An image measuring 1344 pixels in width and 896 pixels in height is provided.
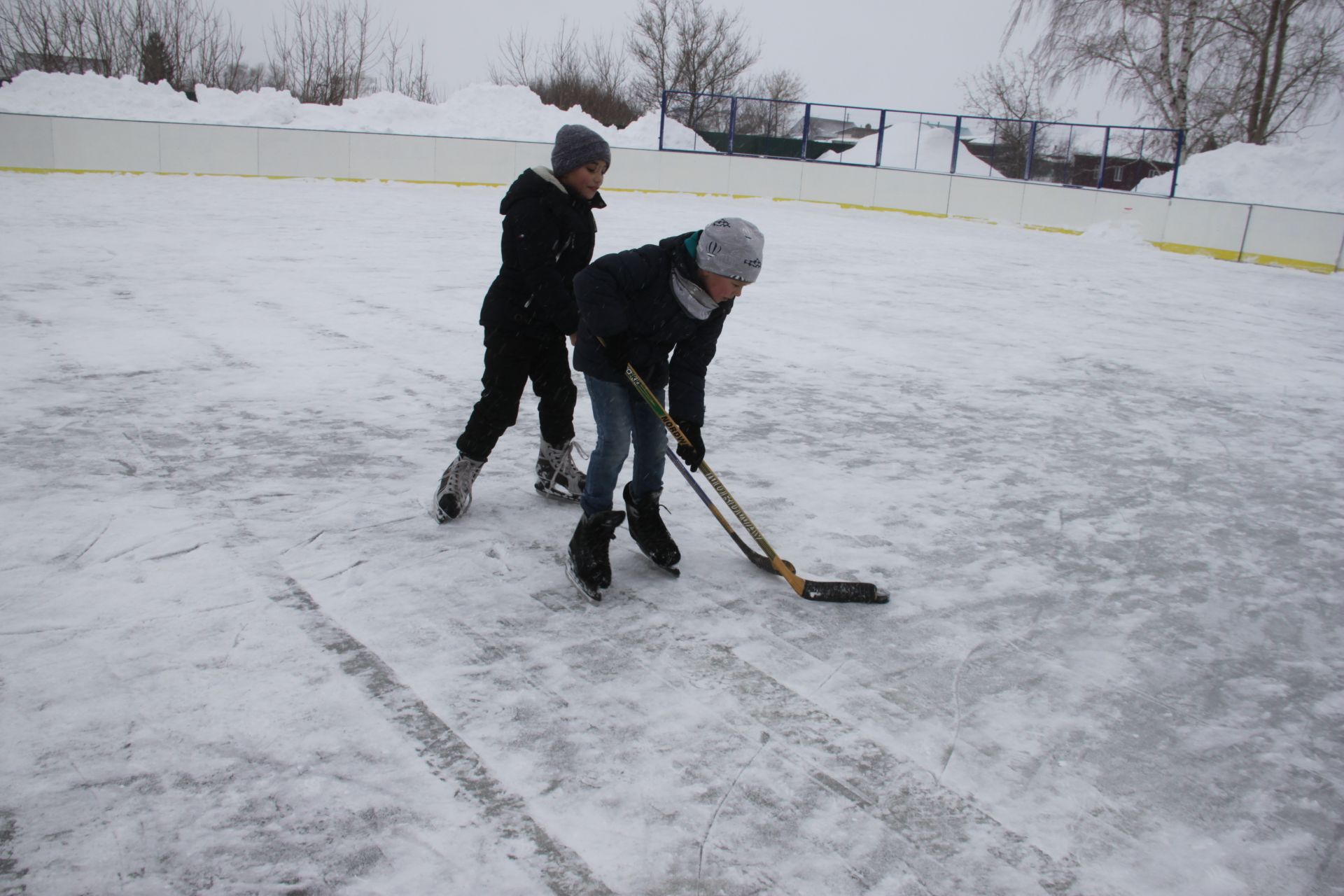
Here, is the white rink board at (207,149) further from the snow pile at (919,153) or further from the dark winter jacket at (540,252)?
the dark winter jacket at (540,252)

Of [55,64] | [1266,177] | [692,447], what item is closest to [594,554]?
[692,447]

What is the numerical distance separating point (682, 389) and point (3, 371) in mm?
3417

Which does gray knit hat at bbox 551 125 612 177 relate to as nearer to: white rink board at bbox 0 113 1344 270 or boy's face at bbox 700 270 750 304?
boy's face at bbox 700 270 750 304

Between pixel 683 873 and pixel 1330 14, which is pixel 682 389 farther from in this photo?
pixel 1330 14

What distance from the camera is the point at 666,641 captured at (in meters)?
2.51

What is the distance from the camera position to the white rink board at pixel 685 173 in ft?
44.2

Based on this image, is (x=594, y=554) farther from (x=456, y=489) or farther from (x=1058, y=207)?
(x=1058, y=207)

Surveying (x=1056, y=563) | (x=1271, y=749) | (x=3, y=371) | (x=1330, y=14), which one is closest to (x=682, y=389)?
(x=1056, y=563)

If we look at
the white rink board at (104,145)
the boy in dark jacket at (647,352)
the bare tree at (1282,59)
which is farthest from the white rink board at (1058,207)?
the boy in dark jacket at (647,352)

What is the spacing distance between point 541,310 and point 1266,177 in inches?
647

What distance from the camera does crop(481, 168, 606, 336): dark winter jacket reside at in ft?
9.50

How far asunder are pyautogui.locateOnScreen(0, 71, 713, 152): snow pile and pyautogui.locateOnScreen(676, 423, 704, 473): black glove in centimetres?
1489

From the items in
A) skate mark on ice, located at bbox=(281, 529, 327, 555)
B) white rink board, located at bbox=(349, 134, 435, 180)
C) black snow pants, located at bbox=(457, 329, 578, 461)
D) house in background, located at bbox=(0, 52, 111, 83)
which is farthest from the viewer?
house in background, located at bbox=(0, 52, 111, 83)

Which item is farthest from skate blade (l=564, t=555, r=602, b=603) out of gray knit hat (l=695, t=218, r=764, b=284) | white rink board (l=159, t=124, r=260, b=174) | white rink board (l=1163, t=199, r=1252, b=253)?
white rink board (l=159, t=124, r=260, b=174)
